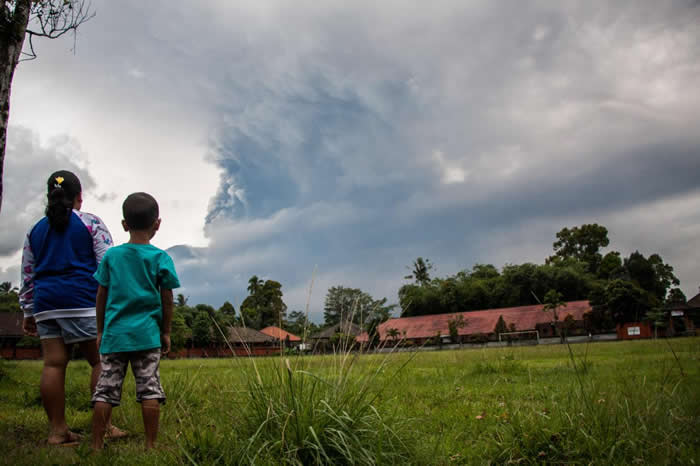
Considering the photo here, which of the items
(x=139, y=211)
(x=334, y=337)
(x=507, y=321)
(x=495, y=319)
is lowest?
(x=507, y=321)

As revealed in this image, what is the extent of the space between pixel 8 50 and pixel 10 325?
2013 inches

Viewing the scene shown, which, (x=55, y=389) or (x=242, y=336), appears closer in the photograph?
(x=242, y=336)

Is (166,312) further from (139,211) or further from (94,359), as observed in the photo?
(94,359)

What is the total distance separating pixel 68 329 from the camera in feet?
10.00

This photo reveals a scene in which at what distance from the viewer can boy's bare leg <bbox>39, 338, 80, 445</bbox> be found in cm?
297

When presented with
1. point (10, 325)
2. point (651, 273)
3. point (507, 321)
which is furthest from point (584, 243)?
point (10, 325)

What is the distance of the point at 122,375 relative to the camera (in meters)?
2.70

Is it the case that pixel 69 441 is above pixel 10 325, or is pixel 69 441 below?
below

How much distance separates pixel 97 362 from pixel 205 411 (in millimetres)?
806

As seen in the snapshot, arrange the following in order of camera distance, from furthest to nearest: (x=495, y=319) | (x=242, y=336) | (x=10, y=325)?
(x=495, y=319)
(x=10, y=325)
(x=242, y=336)

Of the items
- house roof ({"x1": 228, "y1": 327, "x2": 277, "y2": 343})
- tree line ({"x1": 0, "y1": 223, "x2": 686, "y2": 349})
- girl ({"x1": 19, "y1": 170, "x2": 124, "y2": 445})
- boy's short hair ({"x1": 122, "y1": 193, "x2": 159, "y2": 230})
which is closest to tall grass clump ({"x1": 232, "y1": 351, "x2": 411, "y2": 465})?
house roof ({"x1": 228, "y1": 327, "x2": 277, "y2": 343})

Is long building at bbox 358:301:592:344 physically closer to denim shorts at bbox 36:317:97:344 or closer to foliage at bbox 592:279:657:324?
foliage at bbox 592:279:657:324

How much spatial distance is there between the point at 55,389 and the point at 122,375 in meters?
0.67

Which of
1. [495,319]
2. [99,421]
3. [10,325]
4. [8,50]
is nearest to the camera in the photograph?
[99,421]
